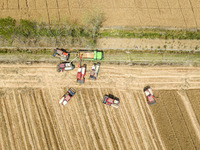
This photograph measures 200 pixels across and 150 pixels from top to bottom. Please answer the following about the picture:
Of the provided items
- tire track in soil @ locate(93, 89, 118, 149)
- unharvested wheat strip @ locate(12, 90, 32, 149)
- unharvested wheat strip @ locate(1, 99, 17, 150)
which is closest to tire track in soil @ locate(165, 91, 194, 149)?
tire track in soil @ locate(93, 89, 118, 149)

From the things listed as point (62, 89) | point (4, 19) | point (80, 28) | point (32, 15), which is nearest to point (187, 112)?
point (62, 89)

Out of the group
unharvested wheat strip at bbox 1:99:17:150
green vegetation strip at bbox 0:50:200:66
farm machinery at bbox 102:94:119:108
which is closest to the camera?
unharvested wheat strip at bbox 1:99:17:150

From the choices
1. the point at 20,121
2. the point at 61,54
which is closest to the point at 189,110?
the point at 61,54

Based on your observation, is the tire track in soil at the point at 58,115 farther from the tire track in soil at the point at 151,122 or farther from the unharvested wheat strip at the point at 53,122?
the tire track in soil at the point at 151,122

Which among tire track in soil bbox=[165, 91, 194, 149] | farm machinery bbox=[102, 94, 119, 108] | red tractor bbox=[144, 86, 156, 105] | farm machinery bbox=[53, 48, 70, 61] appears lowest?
tire track in soil bbox=[165, 91, 194, 149]

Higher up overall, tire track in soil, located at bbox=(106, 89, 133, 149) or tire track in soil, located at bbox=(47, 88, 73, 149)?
tire track in soil, located at bbox=(47, 88, 73, 149)

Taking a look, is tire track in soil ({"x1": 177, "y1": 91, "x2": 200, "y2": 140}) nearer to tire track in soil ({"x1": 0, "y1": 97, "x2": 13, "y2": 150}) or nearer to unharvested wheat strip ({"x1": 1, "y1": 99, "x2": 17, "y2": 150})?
unharvested wheat strip ({"x1": 1, "y1": 99, "x2": 17, "y2": 150})

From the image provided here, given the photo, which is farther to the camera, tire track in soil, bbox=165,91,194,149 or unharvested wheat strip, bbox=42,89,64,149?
unharvested wheat strip, bbox=42,89,64,149
